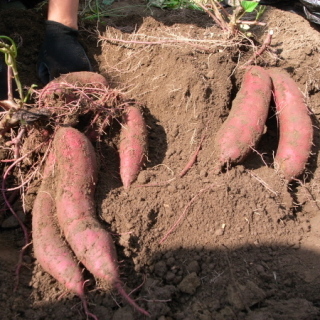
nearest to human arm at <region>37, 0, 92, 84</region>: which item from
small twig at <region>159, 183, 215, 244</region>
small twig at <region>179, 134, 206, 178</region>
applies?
small twig at <region>179, 134, 206, 178</region>

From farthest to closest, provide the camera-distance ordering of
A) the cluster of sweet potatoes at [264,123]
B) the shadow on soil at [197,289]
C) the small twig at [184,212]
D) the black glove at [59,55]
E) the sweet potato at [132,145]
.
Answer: the black glove at [59,55] → the cluster of sweet potatoes at [264,123] → the sweet potato at [132,145] → the small twig at [184,212] → the shadow on soil at [197,289]

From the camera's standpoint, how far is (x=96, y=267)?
4.48 feet

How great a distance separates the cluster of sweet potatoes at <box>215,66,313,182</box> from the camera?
1765 millimetres

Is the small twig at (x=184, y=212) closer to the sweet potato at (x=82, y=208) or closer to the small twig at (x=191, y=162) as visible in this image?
the small twig at (x=191, y=162)

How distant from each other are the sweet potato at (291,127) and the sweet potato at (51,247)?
107 centimetres

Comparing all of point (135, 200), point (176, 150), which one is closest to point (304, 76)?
point (176, 150)

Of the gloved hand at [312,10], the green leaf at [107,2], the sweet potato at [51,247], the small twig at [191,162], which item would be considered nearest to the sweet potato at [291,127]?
the small twig at [191,162]

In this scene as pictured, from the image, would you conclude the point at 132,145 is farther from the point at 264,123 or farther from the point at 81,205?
the point at 264,123

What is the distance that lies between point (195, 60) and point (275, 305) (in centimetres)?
131

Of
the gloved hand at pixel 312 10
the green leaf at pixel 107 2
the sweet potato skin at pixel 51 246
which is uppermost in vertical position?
the gloved hand at pixel 312 10

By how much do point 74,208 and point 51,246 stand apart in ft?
0.56

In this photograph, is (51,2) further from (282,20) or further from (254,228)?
(254,228)

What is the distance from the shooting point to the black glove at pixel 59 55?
201 cm

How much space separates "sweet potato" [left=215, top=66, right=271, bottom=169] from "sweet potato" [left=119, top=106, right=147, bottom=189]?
371 mm
